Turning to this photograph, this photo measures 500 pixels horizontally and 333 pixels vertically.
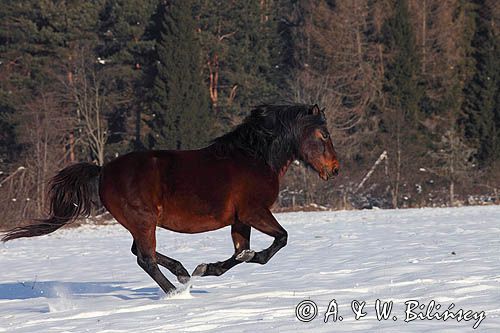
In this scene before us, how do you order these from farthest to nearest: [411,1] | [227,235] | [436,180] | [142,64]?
[411,1] → [142,64] → [436,180] → [227,235]

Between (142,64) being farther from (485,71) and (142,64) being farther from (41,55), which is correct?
(485,71)

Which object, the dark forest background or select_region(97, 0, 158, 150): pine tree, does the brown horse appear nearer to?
the dark forest background

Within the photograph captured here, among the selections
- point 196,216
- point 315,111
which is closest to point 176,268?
point 196,216

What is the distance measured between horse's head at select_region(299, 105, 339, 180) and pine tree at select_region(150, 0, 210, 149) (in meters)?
31.9

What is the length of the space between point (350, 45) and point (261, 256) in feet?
128

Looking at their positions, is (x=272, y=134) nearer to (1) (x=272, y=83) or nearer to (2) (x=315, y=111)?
(2) (x=315, y=111)

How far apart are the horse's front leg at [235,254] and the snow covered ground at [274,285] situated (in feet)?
0.81

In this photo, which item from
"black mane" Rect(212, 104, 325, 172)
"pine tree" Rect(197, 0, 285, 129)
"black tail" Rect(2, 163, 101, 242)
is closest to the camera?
"black mane" Rect(212, 104, 325, 172)

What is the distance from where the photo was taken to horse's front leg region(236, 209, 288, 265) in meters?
9.05

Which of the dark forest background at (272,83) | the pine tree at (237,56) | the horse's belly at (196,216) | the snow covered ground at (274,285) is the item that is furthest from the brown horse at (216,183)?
the pine tree at (237,56)

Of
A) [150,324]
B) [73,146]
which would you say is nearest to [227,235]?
[150,324]

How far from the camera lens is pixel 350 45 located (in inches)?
1859

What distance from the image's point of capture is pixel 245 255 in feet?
29.6
